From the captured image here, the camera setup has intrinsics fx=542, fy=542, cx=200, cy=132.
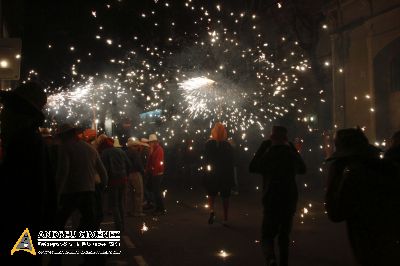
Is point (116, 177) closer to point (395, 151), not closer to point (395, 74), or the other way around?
point (395, 151)

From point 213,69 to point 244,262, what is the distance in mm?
10992

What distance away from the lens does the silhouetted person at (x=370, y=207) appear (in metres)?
3.45

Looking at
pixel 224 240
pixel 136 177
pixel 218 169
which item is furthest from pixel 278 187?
pixel 136 177

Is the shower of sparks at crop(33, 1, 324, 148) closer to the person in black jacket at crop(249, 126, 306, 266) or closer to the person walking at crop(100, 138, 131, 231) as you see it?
the person walking at crop(100, 138, 131, 231)

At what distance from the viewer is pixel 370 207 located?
350cm

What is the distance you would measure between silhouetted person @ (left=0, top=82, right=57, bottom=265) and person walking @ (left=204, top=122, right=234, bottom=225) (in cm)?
828

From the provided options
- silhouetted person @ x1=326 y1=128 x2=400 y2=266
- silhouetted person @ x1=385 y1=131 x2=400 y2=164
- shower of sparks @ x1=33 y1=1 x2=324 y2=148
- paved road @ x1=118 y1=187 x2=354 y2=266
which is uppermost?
shower of sparks @ x1=33 y1=1 x2=324 y2=148

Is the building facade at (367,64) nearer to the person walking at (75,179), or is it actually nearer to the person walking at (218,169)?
the person walking at (218,169)

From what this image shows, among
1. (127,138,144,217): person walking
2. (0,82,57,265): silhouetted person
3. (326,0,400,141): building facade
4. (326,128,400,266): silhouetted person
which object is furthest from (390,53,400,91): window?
(0,82,57,265): silhouetted person

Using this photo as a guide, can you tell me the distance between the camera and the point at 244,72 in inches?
700

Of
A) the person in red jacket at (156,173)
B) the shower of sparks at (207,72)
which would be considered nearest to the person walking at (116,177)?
the person in red jacket at (156,173)

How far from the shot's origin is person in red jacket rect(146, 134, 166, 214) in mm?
13586

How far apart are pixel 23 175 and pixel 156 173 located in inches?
429

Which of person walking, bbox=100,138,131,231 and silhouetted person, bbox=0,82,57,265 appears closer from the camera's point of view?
silhouetted person, bbox=0,82,57,265
